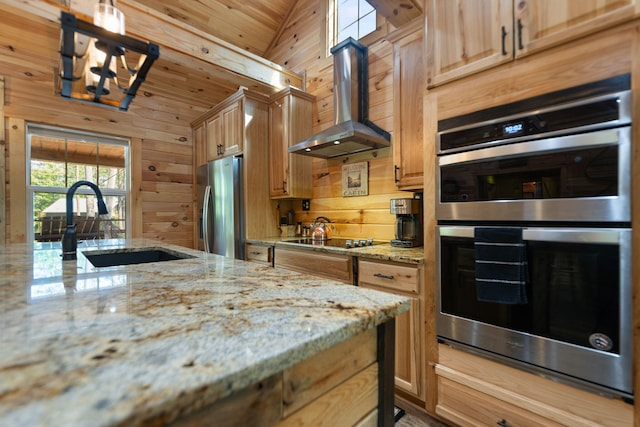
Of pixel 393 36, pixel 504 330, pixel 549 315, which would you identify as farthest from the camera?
pixel 393 36

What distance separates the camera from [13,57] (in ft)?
9.35

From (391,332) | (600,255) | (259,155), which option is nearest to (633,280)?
(600,255)

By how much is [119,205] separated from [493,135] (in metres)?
3.91

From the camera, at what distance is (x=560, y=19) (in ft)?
4.17

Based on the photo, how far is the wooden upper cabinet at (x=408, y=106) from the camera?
2.10 metres

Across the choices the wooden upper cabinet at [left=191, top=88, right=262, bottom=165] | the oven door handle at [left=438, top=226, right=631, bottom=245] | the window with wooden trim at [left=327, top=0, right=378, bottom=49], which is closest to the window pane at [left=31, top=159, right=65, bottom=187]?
the wooden upper cabinet at [left=191, top=88, right=262, bottom=165]

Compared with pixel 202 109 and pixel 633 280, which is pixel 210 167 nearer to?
pixel 202 109

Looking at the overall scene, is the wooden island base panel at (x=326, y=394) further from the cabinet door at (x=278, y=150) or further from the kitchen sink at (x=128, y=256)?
the cabinet door at (x=278, y=150)

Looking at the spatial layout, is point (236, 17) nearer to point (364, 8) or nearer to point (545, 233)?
point (364, 8)

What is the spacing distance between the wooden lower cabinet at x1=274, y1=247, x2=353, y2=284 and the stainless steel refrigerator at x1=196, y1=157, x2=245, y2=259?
0.64 metres

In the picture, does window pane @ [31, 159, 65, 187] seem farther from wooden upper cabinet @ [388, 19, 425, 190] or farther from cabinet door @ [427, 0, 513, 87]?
cabinet door @ [427, 0, 513, 87]

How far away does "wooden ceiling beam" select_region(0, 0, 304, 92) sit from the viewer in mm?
1987

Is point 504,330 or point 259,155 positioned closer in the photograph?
point 504,330

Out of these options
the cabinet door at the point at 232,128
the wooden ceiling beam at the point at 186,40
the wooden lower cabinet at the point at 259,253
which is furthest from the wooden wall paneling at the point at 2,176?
the wooden lower cabinet at the point at 259,253
